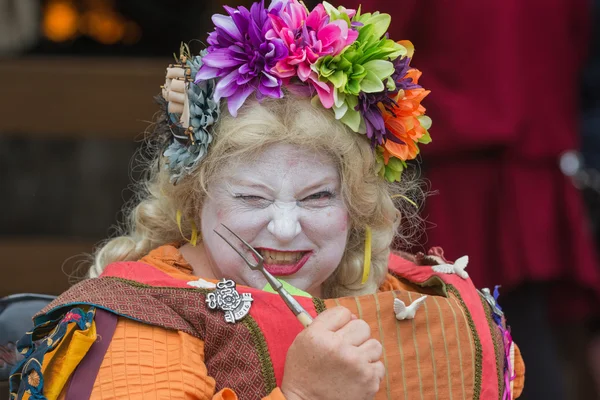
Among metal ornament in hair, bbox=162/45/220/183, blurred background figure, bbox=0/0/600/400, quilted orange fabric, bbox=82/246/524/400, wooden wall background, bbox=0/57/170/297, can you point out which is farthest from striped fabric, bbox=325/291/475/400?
wooden wall background, bbox=0/57/170/297

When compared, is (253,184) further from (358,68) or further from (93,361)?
(93,361)

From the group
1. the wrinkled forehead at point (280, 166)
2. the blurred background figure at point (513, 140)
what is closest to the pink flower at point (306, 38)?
the wrinkled forehead at point (280, 166)

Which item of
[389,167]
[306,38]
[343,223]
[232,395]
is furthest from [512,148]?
[232,395]

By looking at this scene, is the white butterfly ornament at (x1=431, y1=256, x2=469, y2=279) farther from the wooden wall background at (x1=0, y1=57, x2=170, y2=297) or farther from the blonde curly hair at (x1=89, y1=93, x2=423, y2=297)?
the wooden wall background at (x1=0, y1=57, x2=170, y2=297)

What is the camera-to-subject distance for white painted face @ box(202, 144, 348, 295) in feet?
6.73

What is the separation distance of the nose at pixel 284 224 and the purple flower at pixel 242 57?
20 cm

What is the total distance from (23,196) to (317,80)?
9.28 feet

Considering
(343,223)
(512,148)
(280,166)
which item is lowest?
(512,148)

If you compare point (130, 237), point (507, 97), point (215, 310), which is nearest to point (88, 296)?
point (215, 310)

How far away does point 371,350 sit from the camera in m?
1.93

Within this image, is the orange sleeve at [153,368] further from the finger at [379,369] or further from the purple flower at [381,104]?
the purple flower at [381,104]

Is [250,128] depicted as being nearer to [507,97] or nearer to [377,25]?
[377,25]

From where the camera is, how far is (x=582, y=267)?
3426 millimetres

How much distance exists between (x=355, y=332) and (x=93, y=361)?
1.45ft
